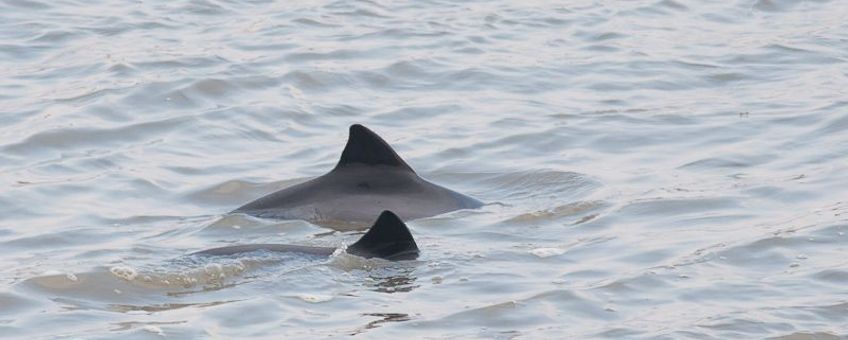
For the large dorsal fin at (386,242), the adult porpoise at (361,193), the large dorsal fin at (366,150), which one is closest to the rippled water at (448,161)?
the large dorsal fin at (386,242)

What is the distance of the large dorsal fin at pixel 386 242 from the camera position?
8.68 m

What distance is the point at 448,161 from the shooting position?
1209 centimetres

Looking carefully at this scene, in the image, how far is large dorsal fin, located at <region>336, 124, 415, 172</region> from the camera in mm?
10070

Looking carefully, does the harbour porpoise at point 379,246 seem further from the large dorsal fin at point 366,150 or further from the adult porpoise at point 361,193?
the large dorsal fin at point 366,150

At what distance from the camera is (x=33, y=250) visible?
31.1ft

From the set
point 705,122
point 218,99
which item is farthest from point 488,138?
point 218,99

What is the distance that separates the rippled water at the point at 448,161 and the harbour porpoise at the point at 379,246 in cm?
9

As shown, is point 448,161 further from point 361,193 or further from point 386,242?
point 386,242

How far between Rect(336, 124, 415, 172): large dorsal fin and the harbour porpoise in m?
1.23

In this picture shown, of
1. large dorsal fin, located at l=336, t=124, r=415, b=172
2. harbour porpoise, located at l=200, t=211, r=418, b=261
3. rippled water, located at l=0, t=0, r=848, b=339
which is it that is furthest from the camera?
large dorsal fin, located at l=336, t=124, r=415, b=172

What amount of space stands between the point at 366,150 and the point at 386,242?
1490mm

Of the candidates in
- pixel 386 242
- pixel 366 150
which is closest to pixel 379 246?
pixel 386 242

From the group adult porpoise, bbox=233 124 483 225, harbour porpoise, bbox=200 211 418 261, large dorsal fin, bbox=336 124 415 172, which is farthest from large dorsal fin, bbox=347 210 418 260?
large dorsal fin, bbox=336 124 415 172

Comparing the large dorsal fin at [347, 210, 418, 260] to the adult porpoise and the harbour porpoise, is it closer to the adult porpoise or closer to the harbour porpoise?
the harbour porpoise
